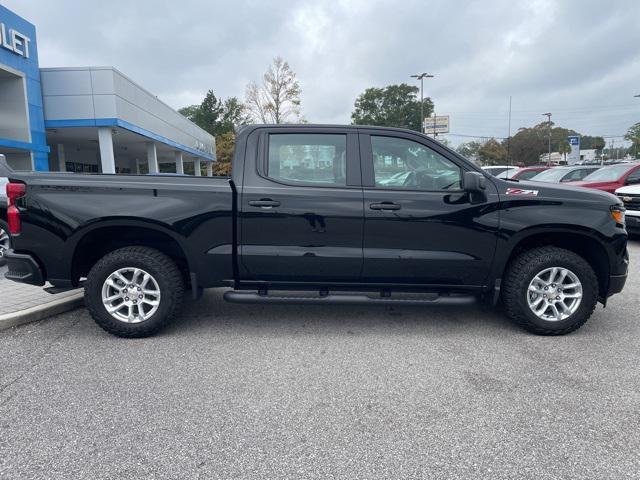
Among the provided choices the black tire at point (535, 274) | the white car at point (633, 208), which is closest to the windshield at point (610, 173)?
the white car at point (633, 208)

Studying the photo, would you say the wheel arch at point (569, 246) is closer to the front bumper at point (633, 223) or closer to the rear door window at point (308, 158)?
the rear door window at point (308, 158)

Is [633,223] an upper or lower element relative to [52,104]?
lower

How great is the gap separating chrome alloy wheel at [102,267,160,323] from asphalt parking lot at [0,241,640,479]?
272 mm

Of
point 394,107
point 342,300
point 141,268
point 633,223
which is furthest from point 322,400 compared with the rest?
point 394,107

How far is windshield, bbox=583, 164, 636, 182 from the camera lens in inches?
422

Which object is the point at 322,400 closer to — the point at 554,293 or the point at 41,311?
the point at 554,293

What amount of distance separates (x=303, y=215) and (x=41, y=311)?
293 centimetres

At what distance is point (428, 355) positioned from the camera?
3.67 metres

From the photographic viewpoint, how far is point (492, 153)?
7831 cm

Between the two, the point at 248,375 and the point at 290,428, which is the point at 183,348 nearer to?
the point at 248,375

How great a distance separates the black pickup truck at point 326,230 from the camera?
3.87 metres

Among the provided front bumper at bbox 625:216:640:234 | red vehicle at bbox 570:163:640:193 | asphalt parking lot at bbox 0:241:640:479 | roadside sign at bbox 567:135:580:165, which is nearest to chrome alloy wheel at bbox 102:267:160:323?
asphalt parking lot at bbox 0:241:640:479

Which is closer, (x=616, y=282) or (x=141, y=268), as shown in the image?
(x=141, y=268)

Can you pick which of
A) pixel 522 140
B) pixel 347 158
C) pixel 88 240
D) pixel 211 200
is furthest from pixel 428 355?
pixel 522 140
